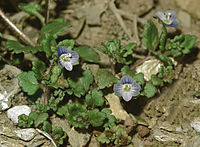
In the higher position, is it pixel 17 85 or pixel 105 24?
pixel 105 24

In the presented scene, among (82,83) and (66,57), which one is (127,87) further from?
(66,57)

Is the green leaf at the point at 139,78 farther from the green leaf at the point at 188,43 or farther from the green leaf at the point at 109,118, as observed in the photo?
the green leaf at the point at 188,43

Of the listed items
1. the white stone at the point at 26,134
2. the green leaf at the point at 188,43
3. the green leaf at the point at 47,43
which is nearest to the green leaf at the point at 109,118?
the white stone at the point at 26,134

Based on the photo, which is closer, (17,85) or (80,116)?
(80,116)

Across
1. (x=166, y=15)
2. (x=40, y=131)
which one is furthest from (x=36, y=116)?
(x=166, y=15)

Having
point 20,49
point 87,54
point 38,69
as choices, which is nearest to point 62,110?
point 38,69

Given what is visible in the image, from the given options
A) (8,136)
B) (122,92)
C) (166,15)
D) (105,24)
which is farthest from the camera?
(105,24)

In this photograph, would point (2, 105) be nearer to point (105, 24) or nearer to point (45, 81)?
point (45, 81)
